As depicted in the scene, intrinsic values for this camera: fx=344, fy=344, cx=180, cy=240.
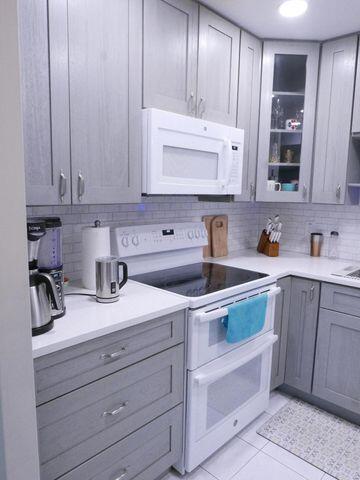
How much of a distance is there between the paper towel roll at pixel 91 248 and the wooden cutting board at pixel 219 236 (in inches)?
41.1

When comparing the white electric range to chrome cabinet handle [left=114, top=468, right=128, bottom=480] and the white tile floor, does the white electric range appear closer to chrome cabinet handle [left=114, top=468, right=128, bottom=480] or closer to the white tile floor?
the white tile floor

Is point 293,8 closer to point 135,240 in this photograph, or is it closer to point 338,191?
point 338,191

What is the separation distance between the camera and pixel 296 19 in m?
2.00

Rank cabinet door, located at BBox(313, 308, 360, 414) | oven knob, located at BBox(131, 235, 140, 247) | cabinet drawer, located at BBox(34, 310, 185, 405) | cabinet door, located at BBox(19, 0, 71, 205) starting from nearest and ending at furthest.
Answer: cabinet drawer, located at BBox(34, 310, 185, 405) < cabinet door, located at BBox(19, 0, 71, 205) < oven knob, located at BBox(131, 235, 140, 247) < cabinet door, located at BBox(313, 308, 360, 414)

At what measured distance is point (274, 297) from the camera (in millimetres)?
2053

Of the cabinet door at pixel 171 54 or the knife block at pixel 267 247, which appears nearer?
the cabinet door at pixel 171 54

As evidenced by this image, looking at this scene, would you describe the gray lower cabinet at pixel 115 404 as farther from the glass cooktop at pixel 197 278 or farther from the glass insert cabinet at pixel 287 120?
the glass insert cabinet at pixel 287 120

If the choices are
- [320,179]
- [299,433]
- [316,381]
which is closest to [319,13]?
[320,179]

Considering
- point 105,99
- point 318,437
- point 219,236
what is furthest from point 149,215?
point 318,437

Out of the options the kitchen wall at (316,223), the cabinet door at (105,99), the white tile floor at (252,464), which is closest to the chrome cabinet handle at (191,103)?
the cabinet door at (105,99)

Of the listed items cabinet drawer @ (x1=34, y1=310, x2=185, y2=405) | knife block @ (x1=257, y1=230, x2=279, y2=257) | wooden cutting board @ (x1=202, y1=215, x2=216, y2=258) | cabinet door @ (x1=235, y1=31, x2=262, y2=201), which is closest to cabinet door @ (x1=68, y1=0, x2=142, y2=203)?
Answer: cabinet drawer @ (x1=34, y1=310, x2=185, y2=405)

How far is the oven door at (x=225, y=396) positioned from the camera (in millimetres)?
1625

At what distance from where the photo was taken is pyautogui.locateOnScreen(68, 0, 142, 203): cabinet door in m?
1.36

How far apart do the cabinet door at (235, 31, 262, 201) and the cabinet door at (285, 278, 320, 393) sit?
713 mm
